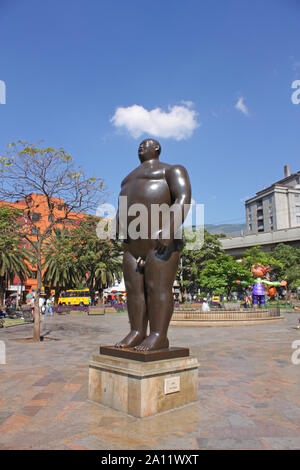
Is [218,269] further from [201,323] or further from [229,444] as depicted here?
[229,444]

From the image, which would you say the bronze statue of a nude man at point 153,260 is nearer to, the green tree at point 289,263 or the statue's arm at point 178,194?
the statue's arm at point 178,194

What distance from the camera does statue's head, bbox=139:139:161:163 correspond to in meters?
4.26

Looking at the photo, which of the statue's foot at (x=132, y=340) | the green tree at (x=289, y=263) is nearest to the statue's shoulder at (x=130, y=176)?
the statue's foot at (x=132, y=340)

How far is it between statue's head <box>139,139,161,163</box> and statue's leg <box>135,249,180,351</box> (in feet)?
4.03

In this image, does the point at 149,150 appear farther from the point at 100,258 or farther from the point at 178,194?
the point at 100,258

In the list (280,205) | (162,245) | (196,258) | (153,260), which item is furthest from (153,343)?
(280,205)

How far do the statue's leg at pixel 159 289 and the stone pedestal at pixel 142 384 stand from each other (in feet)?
1.15

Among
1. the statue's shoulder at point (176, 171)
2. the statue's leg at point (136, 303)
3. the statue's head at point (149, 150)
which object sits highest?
the statue's head at point (149, 150)

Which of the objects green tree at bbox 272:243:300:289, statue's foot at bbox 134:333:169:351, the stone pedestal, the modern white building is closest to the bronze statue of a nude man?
statue's foot at bbox 134:333:169:351

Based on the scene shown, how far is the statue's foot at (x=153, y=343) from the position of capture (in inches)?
143

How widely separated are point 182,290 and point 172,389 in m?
33.4

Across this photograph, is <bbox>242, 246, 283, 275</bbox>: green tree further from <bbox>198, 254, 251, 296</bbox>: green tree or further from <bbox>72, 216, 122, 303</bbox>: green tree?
<bbox>72, 216, 122, 303</bbox>: green tree
